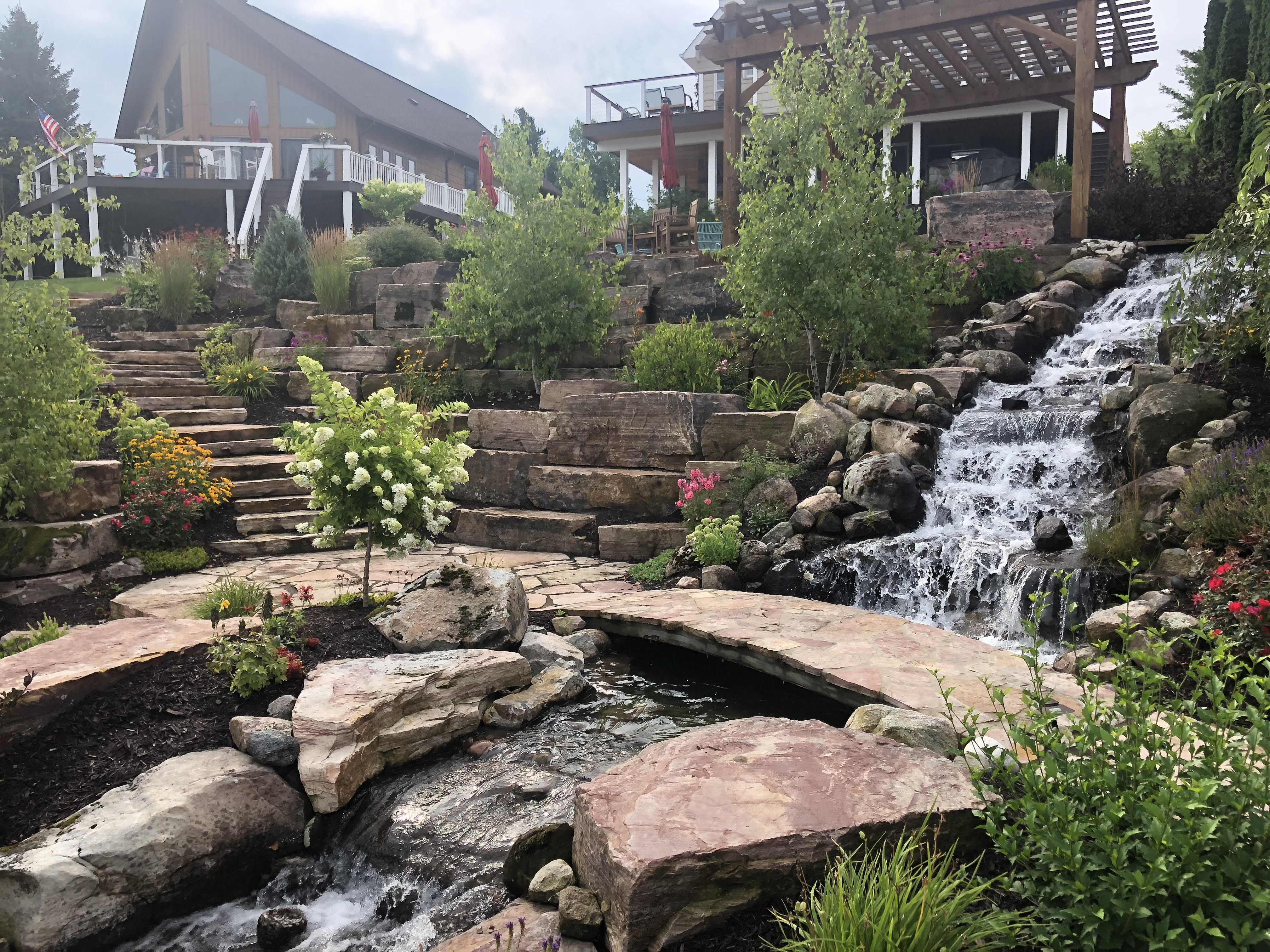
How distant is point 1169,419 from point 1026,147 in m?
11.7

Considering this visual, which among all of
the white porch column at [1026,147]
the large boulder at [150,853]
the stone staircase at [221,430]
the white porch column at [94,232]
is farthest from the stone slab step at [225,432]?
the white porch column at [1026,147]

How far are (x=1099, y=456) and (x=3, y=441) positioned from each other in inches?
328

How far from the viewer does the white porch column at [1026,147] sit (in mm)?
15781

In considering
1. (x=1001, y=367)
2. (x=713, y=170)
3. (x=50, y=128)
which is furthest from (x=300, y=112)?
(x=1001, y=367)

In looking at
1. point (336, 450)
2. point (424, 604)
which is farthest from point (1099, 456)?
point (336, 450)

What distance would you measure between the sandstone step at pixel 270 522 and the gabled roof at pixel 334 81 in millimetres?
17868

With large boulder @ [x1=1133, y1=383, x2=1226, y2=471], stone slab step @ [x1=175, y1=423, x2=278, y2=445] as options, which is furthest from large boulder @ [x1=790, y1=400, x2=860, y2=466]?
stone slab step @ [x1=175, y1=423, x2=278, y2=445]

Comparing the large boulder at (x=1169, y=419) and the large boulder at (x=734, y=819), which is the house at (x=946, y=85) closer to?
the large boulder at (x=1169, y=419)

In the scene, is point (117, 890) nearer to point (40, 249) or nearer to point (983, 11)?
point (40, 249)

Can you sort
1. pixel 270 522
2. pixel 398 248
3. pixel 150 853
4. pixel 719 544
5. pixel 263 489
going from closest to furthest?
pixel 150 853 → pixel 719 544 → pixel 270 522 → pixel 263 489 → pixel 398 248

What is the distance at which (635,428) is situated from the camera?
27.1 ft

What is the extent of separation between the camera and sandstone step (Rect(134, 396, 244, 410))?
10117 mm

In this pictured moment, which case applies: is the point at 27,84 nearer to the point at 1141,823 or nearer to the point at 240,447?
the point at 240,447

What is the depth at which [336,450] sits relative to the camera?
4.67 metres
